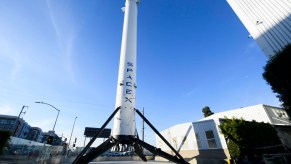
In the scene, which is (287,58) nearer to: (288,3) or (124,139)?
(288,3)

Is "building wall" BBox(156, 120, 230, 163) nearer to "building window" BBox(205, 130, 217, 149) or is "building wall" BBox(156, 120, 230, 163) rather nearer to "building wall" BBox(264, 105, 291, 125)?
"building window" BBox(205, 130, 217, 149)

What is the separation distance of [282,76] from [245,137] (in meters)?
7.08

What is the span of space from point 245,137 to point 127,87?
13072 millimetres

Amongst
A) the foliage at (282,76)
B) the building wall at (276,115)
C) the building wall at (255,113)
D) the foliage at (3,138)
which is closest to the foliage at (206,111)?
the building wall at (255,113)

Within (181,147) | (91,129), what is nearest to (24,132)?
(91,129)

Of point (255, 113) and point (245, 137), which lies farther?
point (255, 113)

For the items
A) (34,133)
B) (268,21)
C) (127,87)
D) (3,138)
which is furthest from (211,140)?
(34,133)

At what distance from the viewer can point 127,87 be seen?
1162cm

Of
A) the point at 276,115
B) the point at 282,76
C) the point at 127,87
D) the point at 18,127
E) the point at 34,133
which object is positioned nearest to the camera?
the point at 282,76

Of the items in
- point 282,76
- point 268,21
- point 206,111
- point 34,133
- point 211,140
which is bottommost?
point 211,140

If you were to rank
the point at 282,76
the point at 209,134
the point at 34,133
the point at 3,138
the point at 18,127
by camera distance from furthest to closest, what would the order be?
the point at 34,133 → the point at 18,127 → the point at 209,134 → the point at 282,76 → the point at 3,138

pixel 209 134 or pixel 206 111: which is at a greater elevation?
pixel 206 111

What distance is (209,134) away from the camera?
17938mm

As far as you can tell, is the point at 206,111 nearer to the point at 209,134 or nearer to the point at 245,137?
the point at 209,134
